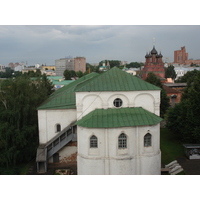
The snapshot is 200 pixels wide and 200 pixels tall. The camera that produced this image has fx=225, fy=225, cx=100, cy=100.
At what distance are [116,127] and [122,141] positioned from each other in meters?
1.19

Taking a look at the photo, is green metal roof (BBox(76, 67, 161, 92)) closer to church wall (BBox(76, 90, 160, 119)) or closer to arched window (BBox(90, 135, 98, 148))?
church wall (BBox(76, 90, 160, 119))

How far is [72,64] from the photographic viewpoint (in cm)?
15188

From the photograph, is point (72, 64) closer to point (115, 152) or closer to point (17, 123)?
point (17, 123)

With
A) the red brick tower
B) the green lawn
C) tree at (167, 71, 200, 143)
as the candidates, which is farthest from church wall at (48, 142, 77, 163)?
the red brick tower

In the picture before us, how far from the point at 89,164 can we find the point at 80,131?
2390 millimetres

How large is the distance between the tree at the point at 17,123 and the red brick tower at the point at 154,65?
1883 inches

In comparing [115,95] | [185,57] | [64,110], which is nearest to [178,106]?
[115,95]

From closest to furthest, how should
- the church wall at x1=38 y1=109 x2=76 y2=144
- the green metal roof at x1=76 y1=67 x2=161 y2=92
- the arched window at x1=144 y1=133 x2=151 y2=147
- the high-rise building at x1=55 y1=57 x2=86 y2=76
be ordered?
the arched window at x1=144 y1=133 x2=151 y2=147
the green metal roof at x1=76 y1=67 x2=161 y2=92
the church wall at x1=38 y1=109 x2=76 y2=144
the high-rise building at x1=55 y1=57 x2=86 y2=76

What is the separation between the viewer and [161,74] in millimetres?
64250

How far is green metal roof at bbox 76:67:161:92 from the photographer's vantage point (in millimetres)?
16703

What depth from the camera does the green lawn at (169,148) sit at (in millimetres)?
20688

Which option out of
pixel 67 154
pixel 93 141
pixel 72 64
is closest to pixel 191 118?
pixel 93 141

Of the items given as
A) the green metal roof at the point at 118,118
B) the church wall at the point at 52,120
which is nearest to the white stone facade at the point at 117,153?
the green metal roof at the point at 118,118

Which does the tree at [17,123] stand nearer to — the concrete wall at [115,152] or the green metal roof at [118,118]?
the concrete wall at [115,152]
